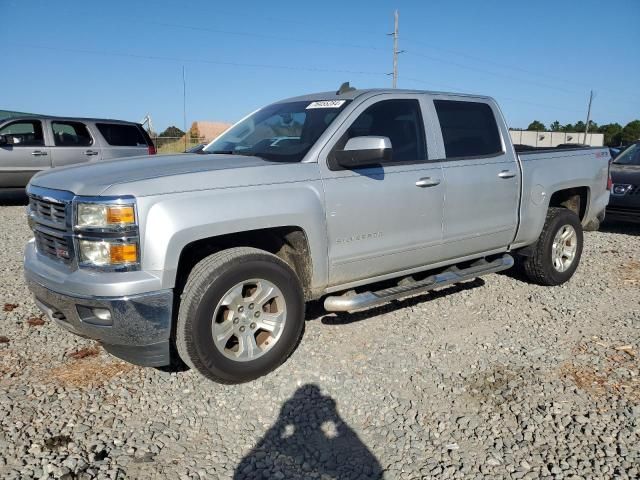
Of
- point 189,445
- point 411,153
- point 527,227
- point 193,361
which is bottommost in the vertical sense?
point 189,445

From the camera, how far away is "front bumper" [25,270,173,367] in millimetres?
2877

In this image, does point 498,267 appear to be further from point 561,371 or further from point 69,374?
point 69,374

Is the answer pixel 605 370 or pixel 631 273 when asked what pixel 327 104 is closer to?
pixel 605 370

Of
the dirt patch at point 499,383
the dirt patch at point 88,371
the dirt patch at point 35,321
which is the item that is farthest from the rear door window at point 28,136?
the dirt patch at point 499,383

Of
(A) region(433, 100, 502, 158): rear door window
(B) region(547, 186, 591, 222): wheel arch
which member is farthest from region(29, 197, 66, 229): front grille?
(B) region(547, 186, 591, 222): wheel arch

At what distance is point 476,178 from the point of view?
446 centimetres

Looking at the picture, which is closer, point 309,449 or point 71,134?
point 309,449

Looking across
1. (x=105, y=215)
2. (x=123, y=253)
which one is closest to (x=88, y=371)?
(x=123, y=253)

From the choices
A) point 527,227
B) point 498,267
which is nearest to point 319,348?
point 498,267

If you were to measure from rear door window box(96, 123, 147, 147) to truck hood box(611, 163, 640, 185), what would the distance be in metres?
9.30

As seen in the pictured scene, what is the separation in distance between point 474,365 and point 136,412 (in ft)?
7.48

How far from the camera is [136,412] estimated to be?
9.96 feet

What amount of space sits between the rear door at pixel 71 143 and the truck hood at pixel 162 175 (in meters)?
7.80

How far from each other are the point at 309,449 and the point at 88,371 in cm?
172
